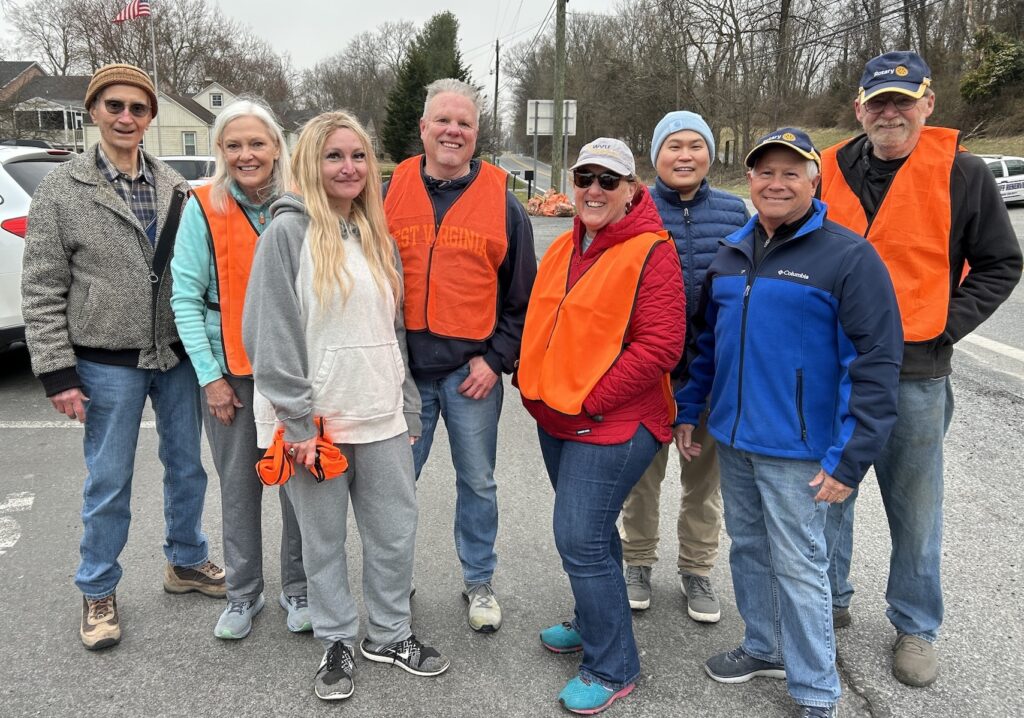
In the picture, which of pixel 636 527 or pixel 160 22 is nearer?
pixel 636 527

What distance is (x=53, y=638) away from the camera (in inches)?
116

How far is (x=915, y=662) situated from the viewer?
2.72 m

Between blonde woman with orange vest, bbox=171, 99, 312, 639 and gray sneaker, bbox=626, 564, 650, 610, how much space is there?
60.0 inches

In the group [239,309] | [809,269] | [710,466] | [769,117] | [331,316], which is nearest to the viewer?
[809,269]

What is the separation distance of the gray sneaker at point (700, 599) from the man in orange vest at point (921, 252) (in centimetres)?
59

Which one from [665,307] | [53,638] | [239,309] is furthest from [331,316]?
[53,638]

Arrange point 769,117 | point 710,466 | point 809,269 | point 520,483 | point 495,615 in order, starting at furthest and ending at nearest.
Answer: point 769,117, point 520,483, point 710,466, point 495,615, point 809,269

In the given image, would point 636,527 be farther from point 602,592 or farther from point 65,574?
point 65,574

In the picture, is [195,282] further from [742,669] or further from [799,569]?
[742,669]

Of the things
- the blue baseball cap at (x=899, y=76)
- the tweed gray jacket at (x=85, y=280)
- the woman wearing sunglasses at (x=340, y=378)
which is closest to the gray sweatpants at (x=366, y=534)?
the woman wearing sunglasses at (x=340, y=378)

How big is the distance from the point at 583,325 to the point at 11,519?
11.2 ft

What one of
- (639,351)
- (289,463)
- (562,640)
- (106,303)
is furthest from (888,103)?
(106,303)

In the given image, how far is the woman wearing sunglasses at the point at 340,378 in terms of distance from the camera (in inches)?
97.6

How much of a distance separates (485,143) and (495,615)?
5198 centimetres
